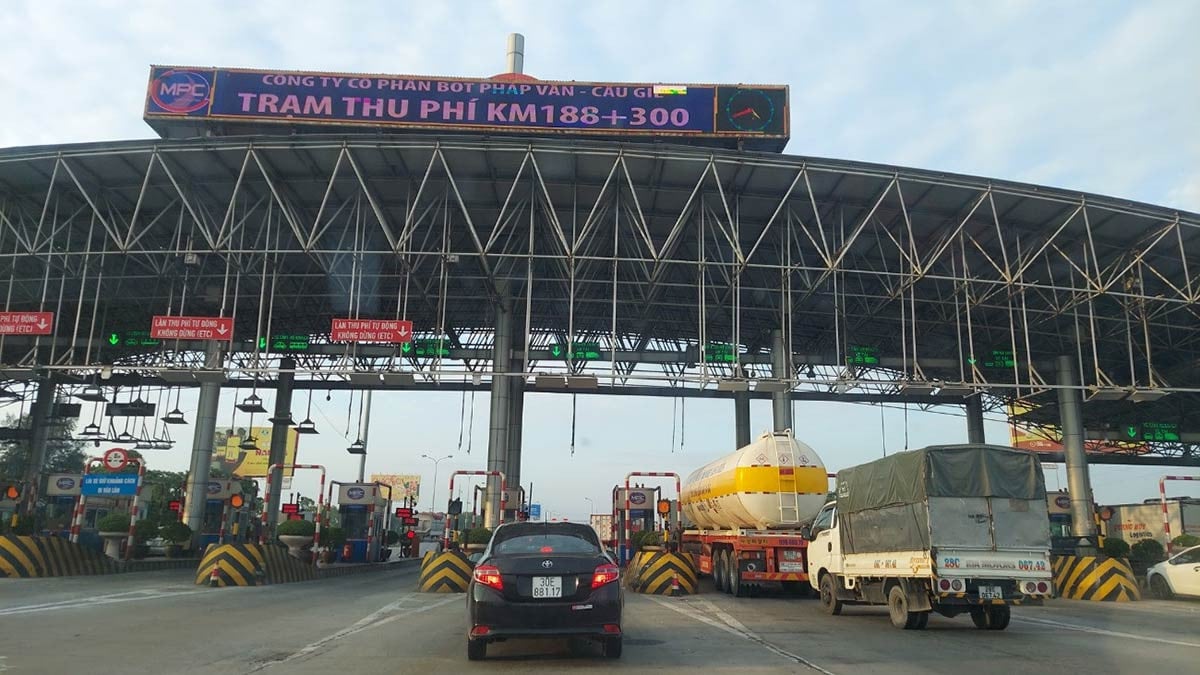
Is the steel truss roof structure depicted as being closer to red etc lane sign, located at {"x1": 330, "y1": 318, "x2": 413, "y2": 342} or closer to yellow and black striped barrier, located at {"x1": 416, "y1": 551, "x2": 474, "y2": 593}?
red etc lane sign, located at {"x1": 330, "y1": 318, "x2": 413, "y2": 342}

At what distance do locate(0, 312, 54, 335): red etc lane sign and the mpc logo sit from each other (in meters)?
7.53

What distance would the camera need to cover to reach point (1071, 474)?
34.2 m

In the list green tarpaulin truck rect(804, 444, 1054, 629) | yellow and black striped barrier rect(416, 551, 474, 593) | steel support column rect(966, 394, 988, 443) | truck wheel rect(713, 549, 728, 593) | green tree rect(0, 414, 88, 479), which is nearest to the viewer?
green tarpaulin truck rect(804, 444, 1054, 629)

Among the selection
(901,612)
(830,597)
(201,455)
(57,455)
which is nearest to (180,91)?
(201,455)

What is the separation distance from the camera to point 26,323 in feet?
81.5

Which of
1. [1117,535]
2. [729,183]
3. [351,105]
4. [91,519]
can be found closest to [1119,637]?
[729,183]

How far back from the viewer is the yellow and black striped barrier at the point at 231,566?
63.3ft

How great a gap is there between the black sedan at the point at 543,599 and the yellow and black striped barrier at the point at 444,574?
1115 cm

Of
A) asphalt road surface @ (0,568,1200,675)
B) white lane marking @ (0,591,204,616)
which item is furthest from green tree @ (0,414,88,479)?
asphalt road surface @ (0,568,1200,675)

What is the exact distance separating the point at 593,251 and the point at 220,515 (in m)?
24.6

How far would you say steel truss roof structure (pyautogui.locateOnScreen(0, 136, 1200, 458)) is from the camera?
24172 mm

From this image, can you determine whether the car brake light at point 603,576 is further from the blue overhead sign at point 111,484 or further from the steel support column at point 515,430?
the steel support column at point 515,430

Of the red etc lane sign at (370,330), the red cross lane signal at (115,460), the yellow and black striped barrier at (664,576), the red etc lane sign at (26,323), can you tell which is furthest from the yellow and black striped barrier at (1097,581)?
the red etc lane sign at (26,323)

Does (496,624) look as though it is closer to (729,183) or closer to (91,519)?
(729,183)
